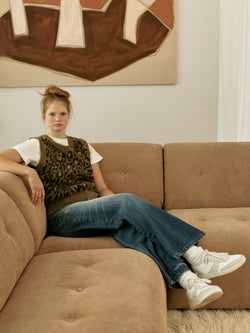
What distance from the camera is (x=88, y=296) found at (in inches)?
39.0

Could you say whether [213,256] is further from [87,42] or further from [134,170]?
[87,42]

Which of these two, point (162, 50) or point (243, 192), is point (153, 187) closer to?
point (243, 192)

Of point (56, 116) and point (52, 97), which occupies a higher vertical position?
point (52, 97)

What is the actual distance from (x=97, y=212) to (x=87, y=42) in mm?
1480

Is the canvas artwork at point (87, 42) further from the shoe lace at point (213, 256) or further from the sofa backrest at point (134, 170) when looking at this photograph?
the shoe lace at point (213, 256)

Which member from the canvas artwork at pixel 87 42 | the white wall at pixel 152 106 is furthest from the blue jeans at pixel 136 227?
the canvas artwork at pixel 87 42

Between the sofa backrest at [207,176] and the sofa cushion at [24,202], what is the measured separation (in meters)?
0.84

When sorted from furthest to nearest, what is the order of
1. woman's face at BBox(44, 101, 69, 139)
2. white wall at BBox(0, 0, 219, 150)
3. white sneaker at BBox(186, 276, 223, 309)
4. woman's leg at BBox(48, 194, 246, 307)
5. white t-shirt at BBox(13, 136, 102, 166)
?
white wall at BBox(0, 0, 219, 150)
woman's face at BBox(44, 101, 69, 139)
white t-shirt at BBox(13, 136, 102, 166)
woman's leg at BBox(48, 194, 246, 307)
white sneaker at BBox(186, 276, 223, 309)

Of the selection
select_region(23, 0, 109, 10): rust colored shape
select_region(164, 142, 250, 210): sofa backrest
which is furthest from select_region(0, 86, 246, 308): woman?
select_region(23, 0, 109, 10): rust colored shape

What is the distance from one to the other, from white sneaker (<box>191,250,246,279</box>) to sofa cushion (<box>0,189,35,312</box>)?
2.23 feet

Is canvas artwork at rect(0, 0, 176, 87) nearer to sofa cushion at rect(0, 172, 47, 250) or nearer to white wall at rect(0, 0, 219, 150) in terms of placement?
white wall at rect(0, 0, 219, 150)

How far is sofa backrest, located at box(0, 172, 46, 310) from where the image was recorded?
1.04m

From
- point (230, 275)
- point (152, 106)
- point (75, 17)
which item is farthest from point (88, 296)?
point (75, 17)

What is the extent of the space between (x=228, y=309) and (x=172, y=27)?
6.33ft
